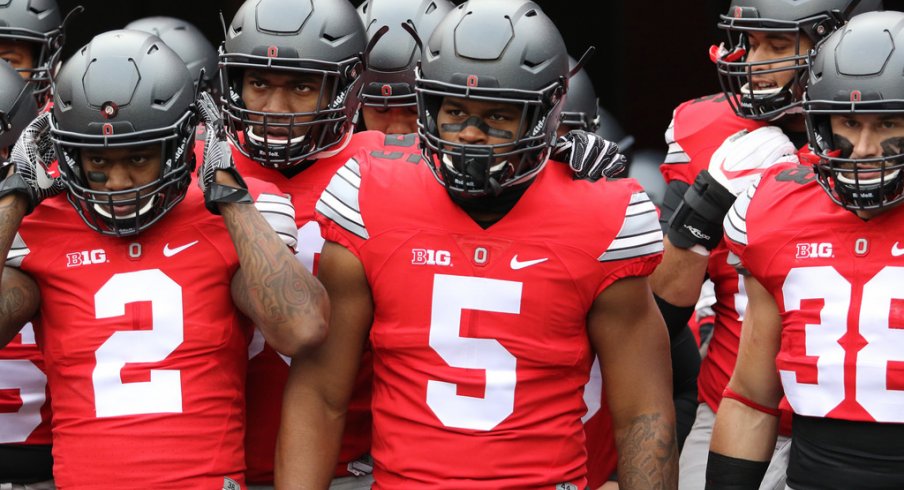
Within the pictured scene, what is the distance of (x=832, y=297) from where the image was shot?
3.38 metres

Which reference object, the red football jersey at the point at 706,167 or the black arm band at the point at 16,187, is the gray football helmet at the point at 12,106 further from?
the red football jersey at the point at 706,167

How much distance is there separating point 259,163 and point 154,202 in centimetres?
51

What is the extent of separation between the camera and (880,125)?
11.1 ft

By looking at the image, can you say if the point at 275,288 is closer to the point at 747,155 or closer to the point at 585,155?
→ the point at 585,155

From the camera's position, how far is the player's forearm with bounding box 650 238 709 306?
14.2ft

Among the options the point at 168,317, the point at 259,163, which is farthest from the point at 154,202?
the point at 259,163

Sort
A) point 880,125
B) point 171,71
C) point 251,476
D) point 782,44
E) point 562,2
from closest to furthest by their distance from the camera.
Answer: point 880,125 < point 171,71 < point 251,476 < point 782,44 < point 562,2

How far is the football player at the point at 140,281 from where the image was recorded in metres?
3.42

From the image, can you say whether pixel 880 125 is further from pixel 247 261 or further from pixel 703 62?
pixel 703 62

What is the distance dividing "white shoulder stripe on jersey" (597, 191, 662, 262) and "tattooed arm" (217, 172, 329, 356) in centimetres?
65

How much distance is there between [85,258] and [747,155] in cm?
185

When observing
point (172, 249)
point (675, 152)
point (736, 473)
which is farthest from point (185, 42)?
point (736, 473)

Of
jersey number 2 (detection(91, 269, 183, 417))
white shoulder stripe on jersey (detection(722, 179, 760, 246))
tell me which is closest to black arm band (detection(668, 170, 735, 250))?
white shoulder stripe on jersey (detection(722, 179, 760, 246))

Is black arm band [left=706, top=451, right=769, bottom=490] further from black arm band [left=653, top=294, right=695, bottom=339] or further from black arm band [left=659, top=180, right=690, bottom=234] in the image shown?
black arm band [left=659, top=180, right=690, bottom=234]
